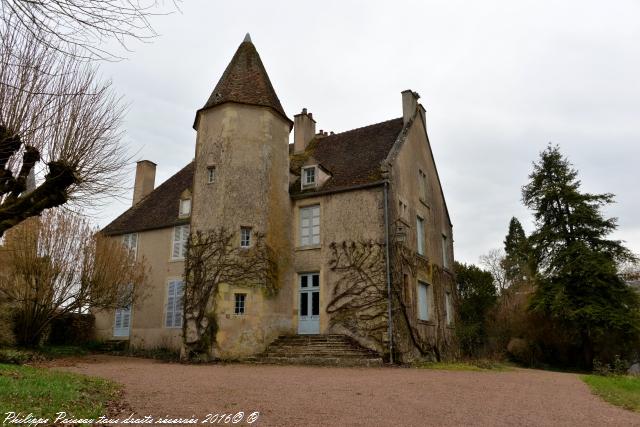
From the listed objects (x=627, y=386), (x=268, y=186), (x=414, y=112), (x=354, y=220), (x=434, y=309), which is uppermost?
(x=414, y=112)

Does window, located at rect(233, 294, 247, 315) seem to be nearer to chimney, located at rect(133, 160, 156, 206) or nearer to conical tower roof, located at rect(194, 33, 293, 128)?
conical tower roof, located at rect(194, 33, 293, 128)

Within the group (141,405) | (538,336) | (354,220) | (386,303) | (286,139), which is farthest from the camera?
(538,336)

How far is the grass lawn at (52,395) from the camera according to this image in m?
5.87

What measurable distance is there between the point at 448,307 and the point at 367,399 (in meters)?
14.5

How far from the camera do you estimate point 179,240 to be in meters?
20.5

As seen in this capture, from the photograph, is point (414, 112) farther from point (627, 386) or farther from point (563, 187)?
point (627, 386)

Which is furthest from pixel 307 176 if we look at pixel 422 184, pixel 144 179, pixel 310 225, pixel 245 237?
pixel 144 179

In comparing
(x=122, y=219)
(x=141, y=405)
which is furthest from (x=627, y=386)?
(x=122, y=219)

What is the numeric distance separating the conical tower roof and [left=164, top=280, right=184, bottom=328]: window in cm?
640

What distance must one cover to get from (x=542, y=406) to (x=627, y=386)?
485 cm

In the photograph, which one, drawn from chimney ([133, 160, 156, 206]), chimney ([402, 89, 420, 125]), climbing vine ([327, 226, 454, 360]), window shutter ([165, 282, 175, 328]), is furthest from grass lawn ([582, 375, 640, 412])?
chimney ([133, 160, 156, 206])

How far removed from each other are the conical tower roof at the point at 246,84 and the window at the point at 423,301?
26.5ft

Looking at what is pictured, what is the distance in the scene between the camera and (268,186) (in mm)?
17516

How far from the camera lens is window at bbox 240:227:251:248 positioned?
1678 cm
